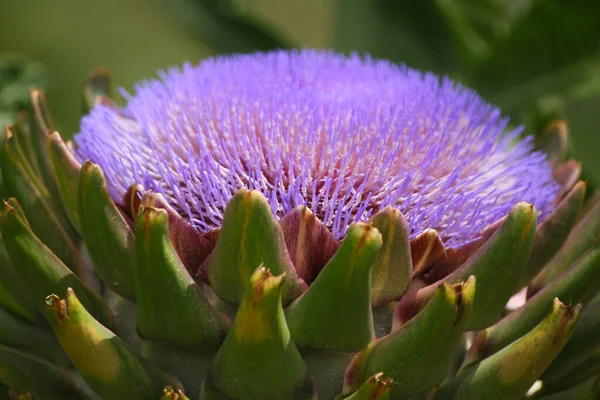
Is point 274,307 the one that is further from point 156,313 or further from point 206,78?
point 206,78

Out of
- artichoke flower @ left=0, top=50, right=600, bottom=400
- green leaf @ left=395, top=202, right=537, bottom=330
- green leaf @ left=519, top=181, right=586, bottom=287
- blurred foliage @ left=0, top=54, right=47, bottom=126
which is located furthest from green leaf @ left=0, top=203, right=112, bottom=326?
blurred foliage @ left=0, top=54, right=47, bottom=126

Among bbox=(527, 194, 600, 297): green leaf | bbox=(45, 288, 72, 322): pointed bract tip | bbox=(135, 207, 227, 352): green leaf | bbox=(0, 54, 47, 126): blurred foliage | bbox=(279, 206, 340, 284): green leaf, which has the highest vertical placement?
bbox=(0, 54, 47, 126): blurred foliage

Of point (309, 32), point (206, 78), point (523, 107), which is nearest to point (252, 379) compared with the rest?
point (206, 78)

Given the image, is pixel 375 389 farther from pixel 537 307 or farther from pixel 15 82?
pixel 15 82

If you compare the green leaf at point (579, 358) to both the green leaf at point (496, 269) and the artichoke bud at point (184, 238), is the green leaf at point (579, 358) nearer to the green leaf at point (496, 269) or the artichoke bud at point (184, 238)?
the green leaf at point (496, 269)

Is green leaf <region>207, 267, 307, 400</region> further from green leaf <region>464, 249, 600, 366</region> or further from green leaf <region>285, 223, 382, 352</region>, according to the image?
green leaf <region>464, 249, 600, 366</region>

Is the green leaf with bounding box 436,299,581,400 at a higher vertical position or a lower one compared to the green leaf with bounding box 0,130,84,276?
lower
